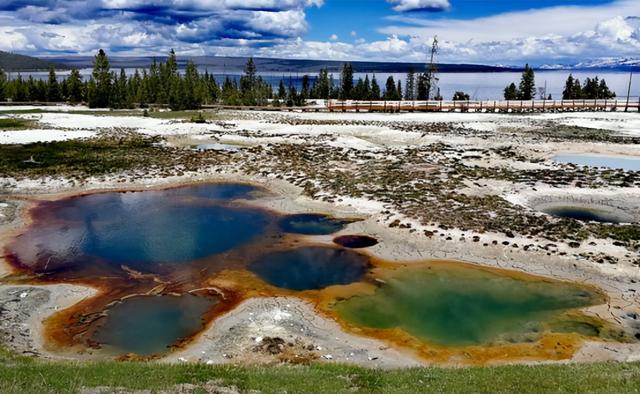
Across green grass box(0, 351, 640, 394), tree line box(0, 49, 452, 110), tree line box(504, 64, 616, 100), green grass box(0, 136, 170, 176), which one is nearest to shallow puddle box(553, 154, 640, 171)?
green grass box(0, 351, 640, 394)

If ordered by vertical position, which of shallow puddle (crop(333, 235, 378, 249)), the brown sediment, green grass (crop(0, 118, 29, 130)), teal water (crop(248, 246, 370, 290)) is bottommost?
the brown sediment

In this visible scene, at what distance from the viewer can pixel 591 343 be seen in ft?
57.9

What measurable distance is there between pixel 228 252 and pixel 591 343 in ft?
55.8

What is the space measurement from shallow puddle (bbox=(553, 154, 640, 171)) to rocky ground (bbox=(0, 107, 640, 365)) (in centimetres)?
162

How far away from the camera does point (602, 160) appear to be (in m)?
49.0

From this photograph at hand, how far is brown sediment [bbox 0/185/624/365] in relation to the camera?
56.6 ft

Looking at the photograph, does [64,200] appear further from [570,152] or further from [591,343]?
[570,152]

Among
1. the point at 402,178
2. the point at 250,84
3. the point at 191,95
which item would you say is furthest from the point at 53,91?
the point at 402,178

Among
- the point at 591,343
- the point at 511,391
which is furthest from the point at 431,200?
the point at 511,391

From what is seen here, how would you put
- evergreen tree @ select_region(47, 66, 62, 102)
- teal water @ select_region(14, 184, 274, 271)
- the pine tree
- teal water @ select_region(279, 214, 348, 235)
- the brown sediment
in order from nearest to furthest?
the brown sediment < teal water @ select_region(14, 184, 274, 271) < teal water @ select_region(279, 214, 348, 235) < evergreen tree @ select_region(47, 66, 62, 102) < the pine tree

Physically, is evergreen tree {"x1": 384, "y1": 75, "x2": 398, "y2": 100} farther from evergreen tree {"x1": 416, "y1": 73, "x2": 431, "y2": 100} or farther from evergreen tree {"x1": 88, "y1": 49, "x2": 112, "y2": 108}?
evergreen tree {"x1": 88, "y1": 49, "x2": 112, "y2": 108}

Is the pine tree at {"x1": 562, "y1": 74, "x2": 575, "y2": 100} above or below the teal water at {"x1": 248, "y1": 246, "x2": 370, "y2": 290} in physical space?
above

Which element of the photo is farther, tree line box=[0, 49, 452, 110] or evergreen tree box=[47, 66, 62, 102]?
evergreen tree box=[47, 66, 62, 102]

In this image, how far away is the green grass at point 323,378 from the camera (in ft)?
39.7
